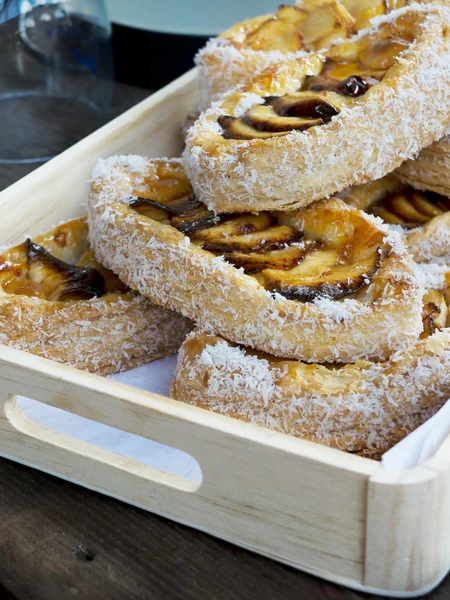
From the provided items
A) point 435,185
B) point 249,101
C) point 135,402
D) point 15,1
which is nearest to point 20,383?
point 135,402

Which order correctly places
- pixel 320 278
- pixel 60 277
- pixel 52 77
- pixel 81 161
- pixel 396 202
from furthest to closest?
pixel 52 77 < pixel 81 161 < pixel 396 202 < pixel 60 277 < pixel 320 278

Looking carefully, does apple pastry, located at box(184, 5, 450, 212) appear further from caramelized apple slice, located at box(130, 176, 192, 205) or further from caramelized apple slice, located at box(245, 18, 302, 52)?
caramelized apple slice, located at box(245, 18, 302, 52)

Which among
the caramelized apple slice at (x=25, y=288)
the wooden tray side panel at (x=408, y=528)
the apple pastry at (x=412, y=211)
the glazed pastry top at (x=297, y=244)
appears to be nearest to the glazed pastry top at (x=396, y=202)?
the apple pastry at (x=412, y=211)

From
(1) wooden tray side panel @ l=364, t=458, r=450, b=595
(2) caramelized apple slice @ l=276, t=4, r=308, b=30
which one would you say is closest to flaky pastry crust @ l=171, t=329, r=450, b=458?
(1) wooden tray side panel @ l=364, t=458, r=450, b=595

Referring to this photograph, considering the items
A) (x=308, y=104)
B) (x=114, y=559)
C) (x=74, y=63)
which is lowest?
(x=114, y=559)

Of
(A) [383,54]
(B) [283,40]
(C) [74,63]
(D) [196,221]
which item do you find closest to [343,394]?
(D) [196,221]

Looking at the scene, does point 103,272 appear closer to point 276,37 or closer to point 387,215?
point 387,215
